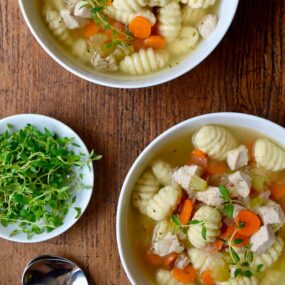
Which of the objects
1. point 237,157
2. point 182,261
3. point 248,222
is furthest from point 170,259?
point 237,157

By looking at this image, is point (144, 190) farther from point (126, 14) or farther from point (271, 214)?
point (126, 14)

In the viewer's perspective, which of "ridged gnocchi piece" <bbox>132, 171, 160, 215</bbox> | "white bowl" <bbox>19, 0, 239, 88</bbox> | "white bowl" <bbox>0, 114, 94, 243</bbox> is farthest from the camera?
"white bowl" <bbox>0, 114, 94, 243</bbox>

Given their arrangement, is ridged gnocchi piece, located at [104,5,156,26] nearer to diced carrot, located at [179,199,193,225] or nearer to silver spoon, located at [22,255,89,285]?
diced carrot, located at [179,199,193,225]

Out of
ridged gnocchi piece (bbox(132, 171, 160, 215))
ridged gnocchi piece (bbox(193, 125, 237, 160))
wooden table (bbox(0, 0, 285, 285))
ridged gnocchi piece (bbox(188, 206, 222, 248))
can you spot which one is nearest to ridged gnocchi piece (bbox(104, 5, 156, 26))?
wooden table (bbox(0, 0, 285, 285))

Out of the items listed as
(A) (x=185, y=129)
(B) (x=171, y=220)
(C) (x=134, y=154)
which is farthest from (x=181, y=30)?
(B) (x=171, y=220)

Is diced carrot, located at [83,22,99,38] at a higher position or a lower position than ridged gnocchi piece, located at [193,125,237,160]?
higher

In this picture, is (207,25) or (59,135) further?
(59,135)

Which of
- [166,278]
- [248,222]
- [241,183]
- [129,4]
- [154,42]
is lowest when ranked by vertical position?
[166,278]

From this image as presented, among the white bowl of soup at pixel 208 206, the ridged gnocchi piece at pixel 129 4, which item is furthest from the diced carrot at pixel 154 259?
the ridged gnocchi piece at pixel 129 4
